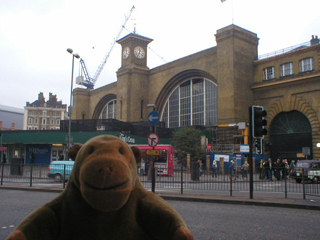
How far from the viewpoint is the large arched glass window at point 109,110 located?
201ft

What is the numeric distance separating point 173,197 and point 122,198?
29.9ft

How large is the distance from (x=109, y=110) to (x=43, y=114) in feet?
142

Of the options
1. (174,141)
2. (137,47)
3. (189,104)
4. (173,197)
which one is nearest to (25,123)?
(137,47)

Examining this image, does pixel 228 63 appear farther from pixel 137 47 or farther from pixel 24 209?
pixel 24 209

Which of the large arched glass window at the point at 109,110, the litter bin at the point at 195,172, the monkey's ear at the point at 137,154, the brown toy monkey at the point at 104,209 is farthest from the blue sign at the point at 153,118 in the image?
the large arched glass window at the point at 109,110

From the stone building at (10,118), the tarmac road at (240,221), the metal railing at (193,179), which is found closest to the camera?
the tarmac road at (240,221)

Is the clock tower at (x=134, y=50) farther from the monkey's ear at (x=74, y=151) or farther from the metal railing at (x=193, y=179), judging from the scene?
the monkey's ear at (x=74, y=151)

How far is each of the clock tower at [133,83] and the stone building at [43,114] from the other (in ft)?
169

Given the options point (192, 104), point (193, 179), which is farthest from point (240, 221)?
point (192, 104)

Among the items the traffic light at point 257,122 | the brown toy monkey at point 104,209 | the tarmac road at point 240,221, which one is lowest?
the tarmac road at point 240,221

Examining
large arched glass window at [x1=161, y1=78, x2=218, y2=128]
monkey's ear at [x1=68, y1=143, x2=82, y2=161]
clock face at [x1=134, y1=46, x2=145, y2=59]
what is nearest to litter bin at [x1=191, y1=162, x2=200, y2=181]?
monkey's ear at [x1=68, y1=143, x2=82, y2=161]

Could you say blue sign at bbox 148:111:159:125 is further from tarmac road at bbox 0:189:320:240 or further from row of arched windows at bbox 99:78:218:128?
row of arched windows at bbox 99:78:218:128

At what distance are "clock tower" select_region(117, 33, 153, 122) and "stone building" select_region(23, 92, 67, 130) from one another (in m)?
51.5

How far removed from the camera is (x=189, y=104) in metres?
45.7
